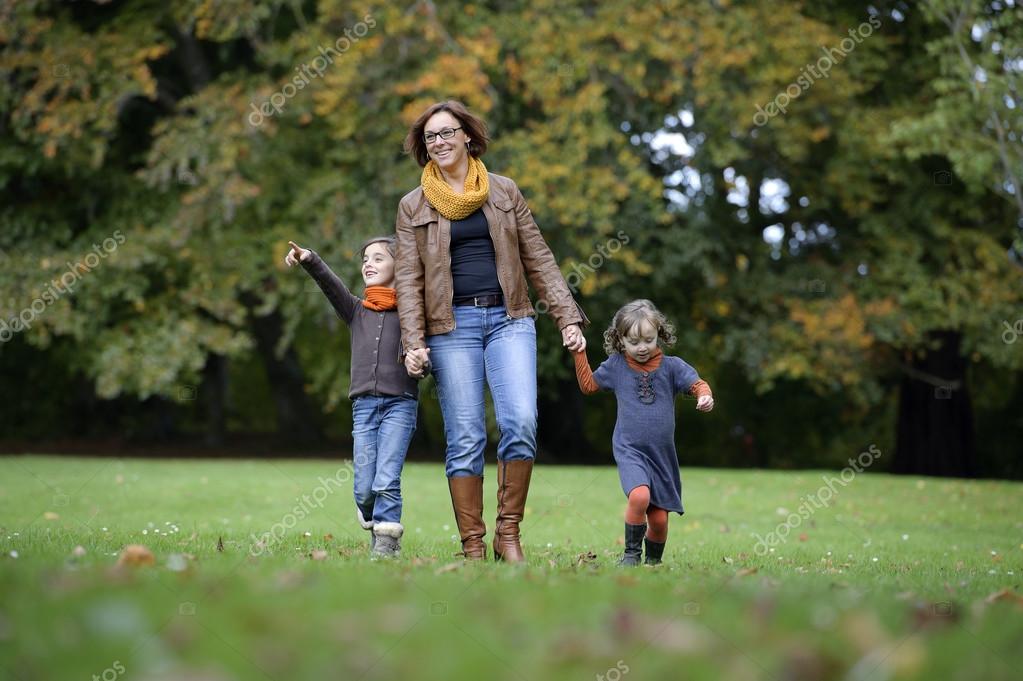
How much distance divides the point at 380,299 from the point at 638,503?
1.90 metres

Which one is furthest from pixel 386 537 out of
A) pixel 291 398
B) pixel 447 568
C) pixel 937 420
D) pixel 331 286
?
pixel 291 398

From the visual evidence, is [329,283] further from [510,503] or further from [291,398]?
[291,398]

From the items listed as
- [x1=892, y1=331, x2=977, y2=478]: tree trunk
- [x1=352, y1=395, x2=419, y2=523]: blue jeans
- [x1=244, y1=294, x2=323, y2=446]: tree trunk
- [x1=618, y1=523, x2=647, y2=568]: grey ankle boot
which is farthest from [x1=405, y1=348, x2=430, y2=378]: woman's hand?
[x1=244, y1=294, x2=323, y2=446]: tree trunk

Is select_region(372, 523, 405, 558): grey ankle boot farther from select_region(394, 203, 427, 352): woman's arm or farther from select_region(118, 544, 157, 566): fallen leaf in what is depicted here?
select_region(118, 544, 157, 566): fallen leaf

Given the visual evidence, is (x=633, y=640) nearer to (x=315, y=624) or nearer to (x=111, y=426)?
(x=315, y=624)

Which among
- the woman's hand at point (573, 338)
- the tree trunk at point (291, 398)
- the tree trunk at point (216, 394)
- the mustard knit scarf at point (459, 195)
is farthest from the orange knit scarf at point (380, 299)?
the tree trunk at point (291, 398)

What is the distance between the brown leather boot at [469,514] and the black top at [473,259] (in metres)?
0.98

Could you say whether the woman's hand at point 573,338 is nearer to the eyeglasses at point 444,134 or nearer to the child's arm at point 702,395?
the child's arm at point 702,395

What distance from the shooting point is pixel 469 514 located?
593 centimetres

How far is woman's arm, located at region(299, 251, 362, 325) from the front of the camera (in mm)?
6230

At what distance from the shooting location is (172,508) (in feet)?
37.4

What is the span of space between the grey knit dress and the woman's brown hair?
1.48m

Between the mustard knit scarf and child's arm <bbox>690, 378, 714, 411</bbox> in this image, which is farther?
child's arm <bbox>690, 378, 714, 411</bbox>

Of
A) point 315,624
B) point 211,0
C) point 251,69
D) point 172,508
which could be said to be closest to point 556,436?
point 251,69
